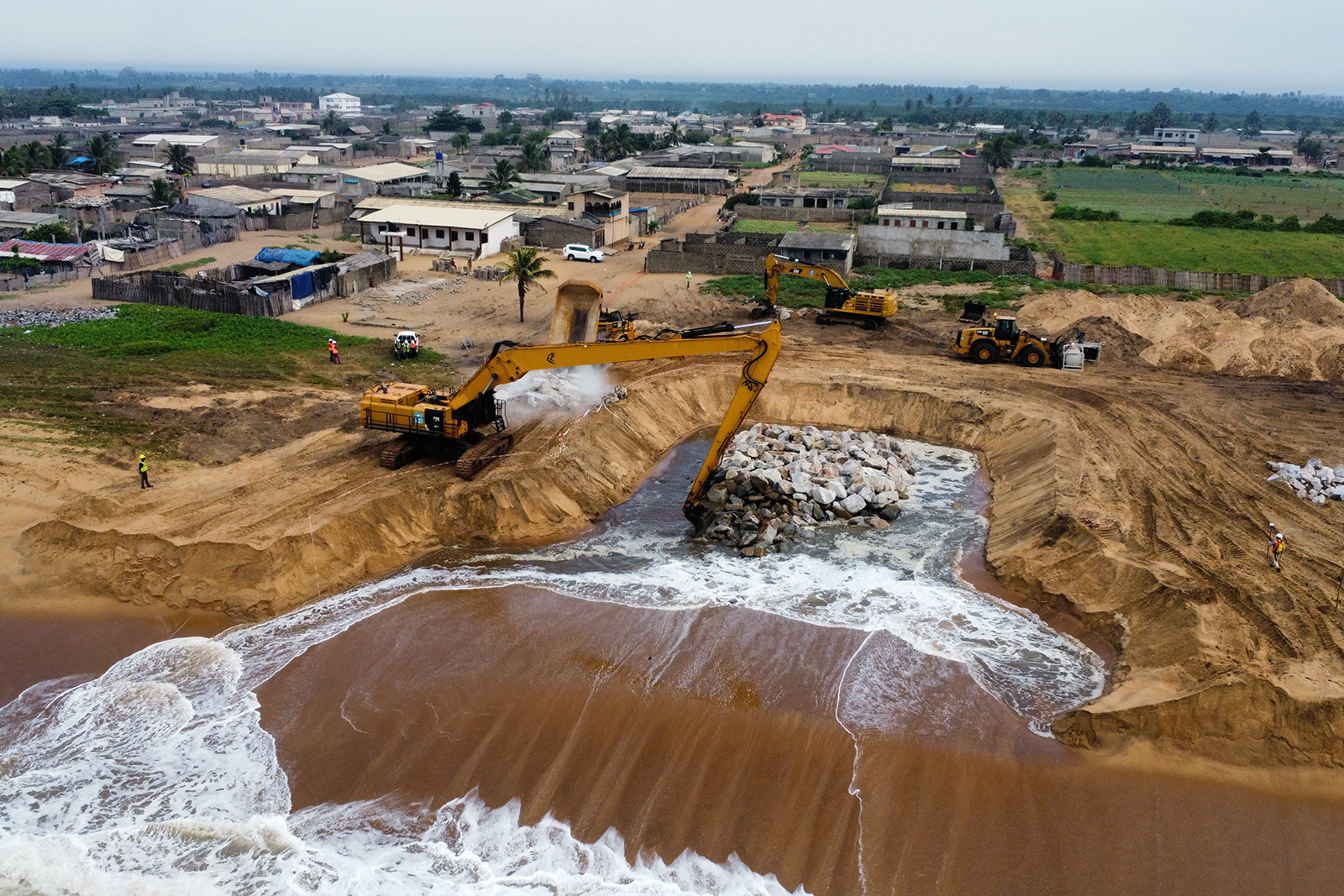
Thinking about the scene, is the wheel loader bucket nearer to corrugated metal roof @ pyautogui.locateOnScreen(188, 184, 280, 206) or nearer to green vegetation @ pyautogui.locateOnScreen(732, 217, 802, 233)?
green vegetation @ pyautogui.locateOnScreen(732, 217, 802, 233)

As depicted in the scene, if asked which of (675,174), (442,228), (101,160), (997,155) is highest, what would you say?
(997,155)

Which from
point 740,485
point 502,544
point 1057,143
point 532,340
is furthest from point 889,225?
point 1057,143

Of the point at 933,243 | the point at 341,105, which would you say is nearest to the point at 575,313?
the point at 933,243

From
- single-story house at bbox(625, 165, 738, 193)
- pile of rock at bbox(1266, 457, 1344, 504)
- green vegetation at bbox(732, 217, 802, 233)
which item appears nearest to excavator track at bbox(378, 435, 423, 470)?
pile of rock at bbox(1266, 457, 1344, 504)

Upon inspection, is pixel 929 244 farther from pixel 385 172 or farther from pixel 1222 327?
pixel 385 172

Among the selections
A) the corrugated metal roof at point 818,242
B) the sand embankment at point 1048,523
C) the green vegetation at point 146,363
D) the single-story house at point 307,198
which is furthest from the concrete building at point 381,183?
the sand embankment at point 1048,523

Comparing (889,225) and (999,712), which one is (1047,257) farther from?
(999,712)
